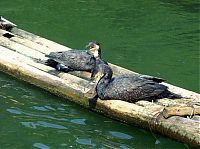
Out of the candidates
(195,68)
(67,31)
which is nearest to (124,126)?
(195,68)

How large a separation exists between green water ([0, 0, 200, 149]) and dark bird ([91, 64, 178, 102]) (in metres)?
0.38

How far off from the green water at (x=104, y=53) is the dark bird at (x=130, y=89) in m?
0.38

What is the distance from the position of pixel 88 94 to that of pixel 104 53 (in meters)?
3.31

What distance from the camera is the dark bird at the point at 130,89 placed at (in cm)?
705

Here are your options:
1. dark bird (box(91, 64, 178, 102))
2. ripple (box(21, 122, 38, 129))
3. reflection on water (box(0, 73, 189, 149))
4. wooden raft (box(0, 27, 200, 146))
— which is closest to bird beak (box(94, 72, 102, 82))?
dark bird (box(91, 64, 178, 102))

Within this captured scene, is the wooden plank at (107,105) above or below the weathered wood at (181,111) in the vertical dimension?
below

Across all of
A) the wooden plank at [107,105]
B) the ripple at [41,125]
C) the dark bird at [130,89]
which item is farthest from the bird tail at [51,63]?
the ripple at [41,125]

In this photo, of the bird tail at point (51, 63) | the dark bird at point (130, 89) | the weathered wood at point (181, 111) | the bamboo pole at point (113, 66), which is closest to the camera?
the weathered wood at point (181, 111)

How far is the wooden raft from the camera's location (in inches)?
248

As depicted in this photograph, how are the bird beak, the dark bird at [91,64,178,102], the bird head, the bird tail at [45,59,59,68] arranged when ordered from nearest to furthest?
the dark bird at [91,64,178,102]
the bird beak
the bird head
the bird tail at [45,59,59,68]

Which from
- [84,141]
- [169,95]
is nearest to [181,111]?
[169,95]

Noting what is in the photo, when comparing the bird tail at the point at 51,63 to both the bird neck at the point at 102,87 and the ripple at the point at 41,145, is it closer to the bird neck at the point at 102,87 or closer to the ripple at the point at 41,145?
the bird neck at the point at 102,87

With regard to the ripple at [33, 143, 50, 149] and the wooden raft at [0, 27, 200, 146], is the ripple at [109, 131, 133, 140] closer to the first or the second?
the wooden raft at [0, 27, 200, 146]

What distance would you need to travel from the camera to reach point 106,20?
13.6 m
